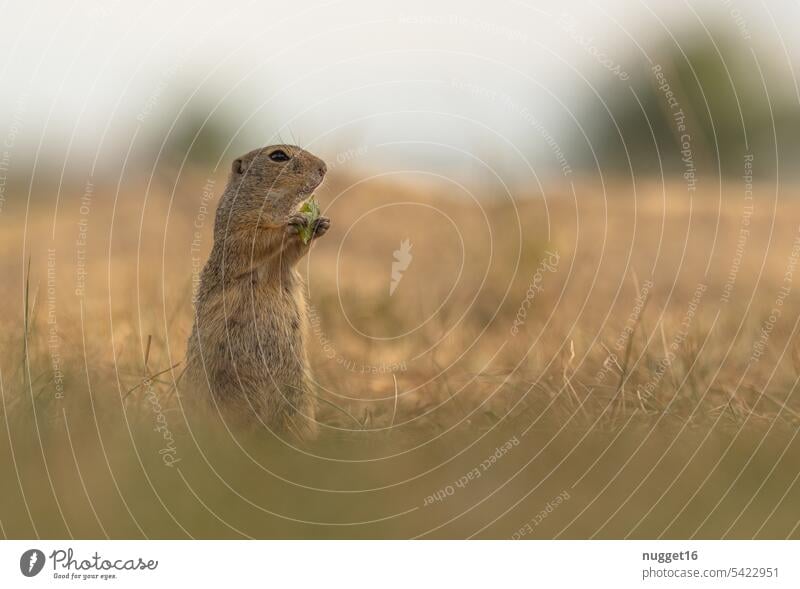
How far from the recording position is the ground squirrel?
19.6 feet

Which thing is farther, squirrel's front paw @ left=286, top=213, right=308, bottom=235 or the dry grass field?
squirrel's front paw @ left=286, top=213, right=308, bottom=235

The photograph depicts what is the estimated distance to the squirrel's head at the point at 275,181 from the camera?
641 cm

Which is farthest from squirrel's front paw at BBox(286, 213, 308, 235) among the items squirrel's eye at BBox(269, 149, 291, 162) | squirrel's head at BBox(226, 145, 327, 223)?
squirrel's eye at BBox(269, 149, 291, 162)

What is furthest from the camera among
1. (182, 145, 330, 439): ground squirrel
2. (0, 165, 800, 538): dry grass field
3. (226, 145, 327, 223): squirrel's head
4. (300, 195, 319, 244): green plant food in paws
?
(226, 145, 327, 223): squirrel's head

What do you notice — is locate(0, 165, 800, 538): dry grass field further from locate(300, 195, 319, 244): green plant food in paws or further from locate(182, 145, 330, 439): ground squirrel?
locate(300, 195, 319, 244): green plant food in paws

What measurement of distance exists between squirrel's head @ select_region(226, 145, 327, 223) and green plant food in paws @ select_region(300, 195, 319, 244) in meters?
0.05

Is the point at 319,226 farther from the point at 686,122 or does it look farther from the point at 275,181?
the point at 686,122

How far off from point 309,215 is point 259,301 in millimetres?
586

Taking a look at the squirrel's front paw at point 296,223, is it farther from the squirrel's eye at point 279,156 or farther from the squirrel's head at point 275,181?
the squirrel's eye at point 279,156

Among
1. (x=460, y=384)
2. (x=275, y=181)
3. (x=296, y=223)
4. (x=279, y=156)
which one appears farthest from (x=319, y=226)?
(x=460, y=384)

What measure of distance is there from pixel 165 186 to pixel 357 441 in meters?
5.41

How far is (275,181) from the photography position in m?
6.45

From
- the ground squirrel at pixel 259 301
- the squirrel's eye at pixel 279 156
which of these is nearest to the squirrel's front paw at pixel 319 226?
the ground squirrel at pixel 259 301
